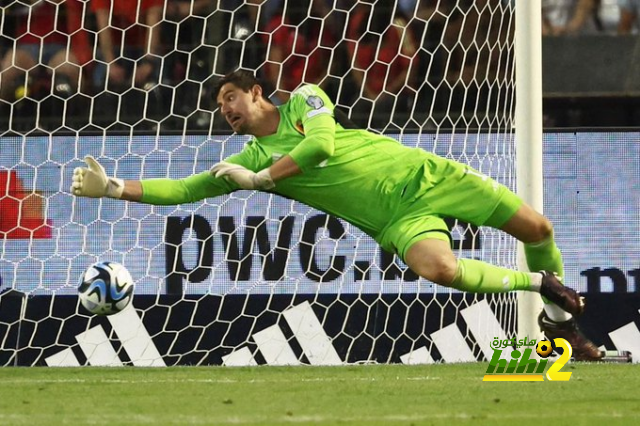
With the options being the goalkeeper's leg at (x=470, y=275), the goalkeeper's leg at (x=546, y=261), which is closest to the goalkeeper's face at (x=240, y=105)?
the goalkeeper's leg at (x=470, y=275)

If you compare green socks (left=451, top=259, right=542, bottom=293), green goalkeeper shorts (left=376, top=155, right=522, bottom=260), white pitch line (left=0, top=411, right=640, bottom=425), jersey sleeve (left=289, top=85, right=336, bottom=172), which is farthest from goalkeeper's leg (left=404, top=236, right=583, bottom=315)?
white pitch line (left=0, top=411, right=640, bottom=425)

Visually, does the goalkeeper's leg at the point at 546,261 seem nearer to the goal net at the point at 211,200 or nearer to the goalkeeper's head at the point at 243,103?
the goalkeeper's head at the point at 243,103

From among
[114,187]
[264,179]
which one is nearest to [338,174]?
[264,179]

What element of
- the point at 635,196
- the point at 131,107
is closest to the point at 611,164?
the point at 635,196

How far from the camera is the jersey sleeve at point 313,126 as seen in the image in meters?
6.46

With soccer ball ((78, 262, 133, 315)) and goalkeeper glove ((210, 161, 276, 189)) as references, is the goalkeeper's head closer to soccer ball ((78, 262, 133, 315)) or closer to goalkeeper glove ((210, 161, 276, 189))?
goalkeeper glove ((210, 161, 276, 189))

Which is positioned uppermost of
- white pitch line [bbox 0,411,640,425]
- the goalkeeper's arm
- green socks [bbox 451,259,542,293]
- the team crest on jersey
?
the team crest on jersey

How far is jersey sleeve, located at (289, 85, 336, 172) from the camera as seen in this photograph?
6.46 m

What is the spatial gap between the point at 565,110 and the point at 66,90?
317cm

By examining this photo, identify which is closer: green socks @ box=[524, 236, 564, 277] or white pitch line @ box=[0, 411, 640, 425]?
white pitch line @ box=[0, 411, 640, 425]

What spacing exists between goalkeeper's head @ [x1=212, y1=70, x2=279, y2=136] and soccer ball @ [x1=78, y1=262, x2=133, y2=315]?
954 mm

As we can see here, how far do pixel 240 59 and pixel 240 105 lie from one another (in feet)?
6.34

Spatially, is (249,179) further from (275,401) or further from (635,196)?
(635,196)

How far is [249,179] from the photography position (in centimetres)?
642
